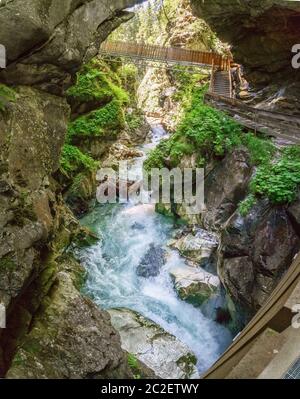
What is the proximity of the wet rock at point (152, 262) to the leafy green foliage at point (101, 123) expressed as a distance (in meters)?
5.92

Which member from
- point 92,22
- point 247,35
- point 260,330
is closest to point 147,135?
point 247,35

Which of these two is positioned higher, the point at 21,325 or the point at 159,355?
the point at 21,325

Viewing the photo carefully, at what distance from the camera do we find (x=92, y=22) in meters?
7.61

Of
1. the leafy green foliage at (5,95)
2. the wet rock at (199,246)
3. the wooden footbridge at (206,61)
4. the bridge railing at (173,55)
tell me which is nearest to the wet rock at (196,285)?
the wet rock at (199,246)

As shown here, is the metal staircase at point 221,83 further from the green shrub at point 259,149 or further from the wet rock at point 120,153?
the green shrub at point 259,149

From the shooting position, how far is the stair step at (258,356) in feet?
12.9

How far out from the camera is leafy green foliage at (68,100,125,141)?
1539cm

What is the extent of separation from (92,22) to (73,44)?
79cm

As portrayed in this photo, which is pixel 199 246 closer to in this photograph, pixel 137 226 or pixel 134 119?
pixel 137 226

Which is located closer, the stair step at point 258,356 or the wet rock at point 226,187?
the stair step at point 258,356

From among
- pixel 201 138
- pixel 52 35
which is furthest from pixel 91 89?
pixel 52 35

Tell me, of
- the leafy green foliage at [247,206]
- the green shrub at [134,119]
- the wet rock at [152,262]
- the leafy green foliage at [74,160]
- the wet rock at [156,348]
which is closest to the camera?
the wet rock at [156,348]

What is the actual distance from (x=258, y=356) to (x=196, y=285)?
667cm
